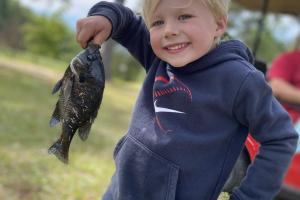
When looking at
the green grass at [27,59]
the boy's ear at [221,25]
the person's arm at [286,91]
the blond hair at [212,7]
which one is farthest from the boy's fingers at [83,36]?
the green grass at [27,59]

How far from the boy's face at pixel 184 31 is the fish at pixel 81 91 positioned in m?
0.23

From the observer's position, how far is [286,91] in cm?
376

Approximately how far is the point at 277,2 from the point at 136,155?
3.50m

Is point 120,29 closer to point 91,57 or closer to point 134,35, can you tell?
point 134,35

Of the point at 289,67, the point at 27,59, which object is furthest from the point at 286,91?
the point at 27,59

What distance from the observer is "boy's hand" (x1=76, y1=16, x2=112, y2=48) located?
69.2 inches

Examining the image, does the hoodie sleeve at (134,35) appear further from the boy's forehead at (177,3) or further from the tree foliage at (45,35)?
the tree foliage at (45,35)

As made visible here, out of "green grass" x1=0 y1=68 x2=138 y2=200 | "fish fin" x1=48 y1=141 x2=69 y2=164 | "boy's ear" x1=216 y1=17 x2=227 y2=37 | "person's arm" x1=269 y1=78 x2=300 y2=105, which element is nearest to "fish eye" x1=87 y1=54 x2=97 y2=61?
"fish fin" x1=48 y1=141 x2=69 y2=164

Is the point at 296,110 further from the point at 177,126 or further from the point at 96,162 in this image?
the point at 177,126

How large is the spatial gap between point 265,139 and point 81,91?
1.98ft

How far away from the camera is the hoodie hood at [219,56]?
1716mm

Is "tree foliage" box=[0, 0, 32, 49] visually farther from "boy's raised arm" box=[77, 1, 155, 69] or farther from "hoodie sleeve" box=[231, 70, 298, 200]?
"hoodie sleeve" box=[231, 70, 298, 200]

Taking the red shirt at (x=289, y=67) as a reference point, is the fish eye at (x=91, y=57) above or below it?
above

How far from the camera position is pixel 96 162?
4.89 m
